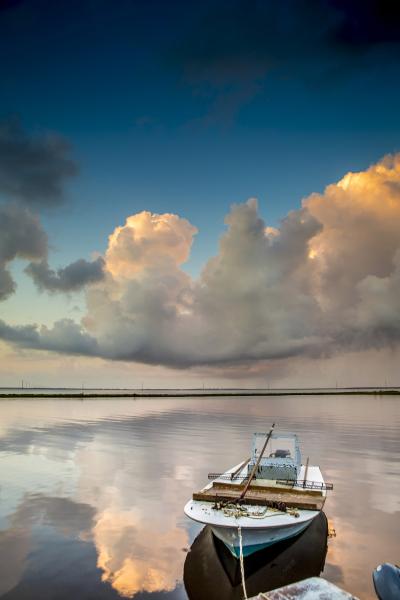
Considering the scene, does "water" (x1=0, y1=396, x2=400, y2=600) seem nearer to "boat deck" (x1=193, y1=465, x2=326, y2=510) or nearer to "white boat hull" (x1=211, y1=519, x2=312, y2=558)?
"white boat hull" (x1=211, y1=519, x2=312, y2=558)

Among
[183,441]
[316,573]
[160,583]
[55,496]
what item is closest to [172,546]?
[160,583]

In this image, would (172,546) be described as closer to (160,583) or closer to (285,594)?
(160,583)

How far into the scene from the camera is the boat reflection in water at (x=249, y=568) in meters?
13.5

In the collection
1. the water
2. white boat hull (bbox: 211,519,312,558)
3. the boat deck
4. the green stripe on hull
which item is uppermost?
the boat deck

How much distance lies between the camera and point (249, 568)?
14031 millimetres

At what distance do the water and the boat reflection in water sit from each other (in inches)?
11.5

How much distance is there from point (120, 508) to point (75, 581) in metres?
8.60

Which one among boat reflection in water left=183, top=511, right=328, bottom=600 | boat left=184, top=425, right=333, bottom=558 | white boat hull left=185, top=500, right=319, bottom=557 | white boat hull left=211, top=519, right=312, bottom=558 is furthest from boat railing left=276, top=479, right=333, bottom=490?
white boat hull left=211, top=519, right=312, bottom=558

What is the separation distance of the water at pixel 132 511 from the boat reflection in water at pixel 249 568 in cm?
29

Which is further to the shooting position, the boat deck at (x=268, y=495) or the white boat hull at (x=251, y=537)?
the boat deck at (x=268, y=495)

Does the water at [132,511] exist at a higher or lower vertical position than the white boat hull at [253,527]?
lower

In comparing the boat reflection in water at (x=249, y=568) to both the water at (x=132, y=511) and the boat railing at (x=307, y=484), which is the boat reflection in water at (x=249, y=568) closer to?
the water at (x=132, y=511)

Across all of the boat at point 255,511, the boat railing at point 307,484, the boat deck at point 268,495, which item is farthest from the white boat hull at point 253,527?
the boat railing at point 307,484

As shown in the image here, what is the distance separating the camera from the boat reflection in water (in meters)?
13.5
